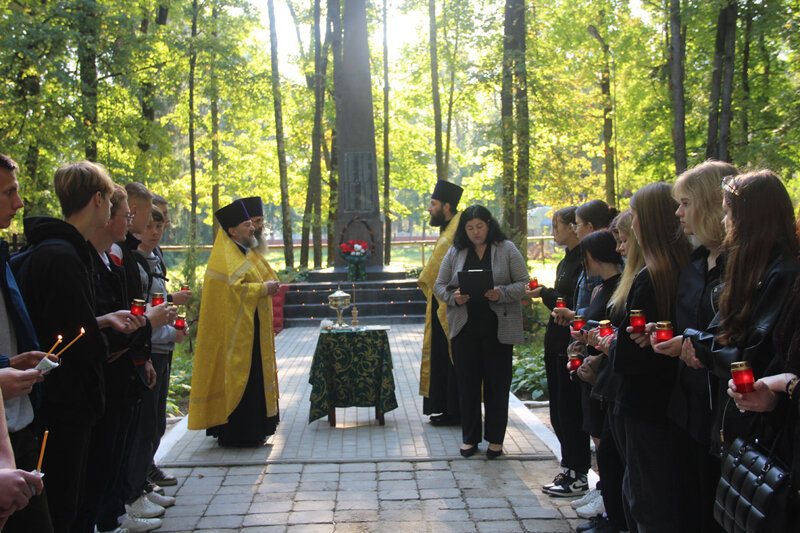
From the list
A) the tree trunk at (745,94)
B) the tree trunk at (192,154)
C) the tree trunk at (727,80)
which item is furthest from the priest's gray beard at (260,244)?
the tree trunk at (745,94)

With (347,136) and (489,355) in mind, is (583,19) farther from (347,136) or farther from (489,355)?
(489,355)

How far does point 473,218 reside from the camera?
636 centimetres

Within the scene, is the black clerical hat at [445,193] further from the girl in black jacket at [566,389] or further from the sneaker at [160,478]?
the sneaker at [160,478]

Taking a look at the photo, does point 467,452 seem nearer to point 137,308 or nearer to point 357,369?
point 357,369

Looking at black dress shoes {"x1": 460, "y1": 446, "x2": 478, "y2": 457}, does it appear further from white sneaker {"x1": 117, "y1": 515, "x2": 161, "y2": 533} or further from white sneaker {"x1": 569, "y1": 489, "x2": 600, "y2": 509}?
white sneaker {"x1": 117, "y1": 515, "x2": 161, "y2": 533}

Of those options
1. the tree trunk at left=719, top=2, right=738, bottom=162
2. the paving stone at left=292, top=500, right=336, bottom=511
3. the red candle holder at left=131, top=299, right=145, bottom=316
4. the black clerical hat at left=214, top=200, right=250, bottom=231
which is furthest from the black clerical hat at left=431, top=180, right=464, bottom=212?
the tree trunk at left=719, top=2, right=738, bottom=162

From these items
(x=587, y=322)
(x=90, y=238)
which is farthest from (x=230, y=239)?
(x=587, y=322)

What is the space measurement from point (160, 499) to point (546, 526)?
2636 millimetres

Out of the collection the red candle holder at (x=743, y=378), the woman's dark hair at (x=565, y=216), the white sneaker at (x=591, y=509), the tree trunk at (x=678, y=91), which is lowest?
the white sneaker at (x=591, y=509)

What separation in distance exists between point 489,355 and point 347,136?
587 inches

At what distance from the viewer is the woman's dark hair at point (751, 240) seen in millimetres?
2734

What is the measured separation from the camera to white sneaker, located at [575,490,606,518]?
4.79m

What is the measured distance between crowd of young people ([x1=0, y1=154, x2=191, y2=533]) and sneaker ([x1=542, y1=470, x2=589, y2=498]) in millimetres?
2699

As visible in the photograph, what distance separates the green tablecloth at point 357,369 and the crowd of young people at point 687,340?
2885 mm
